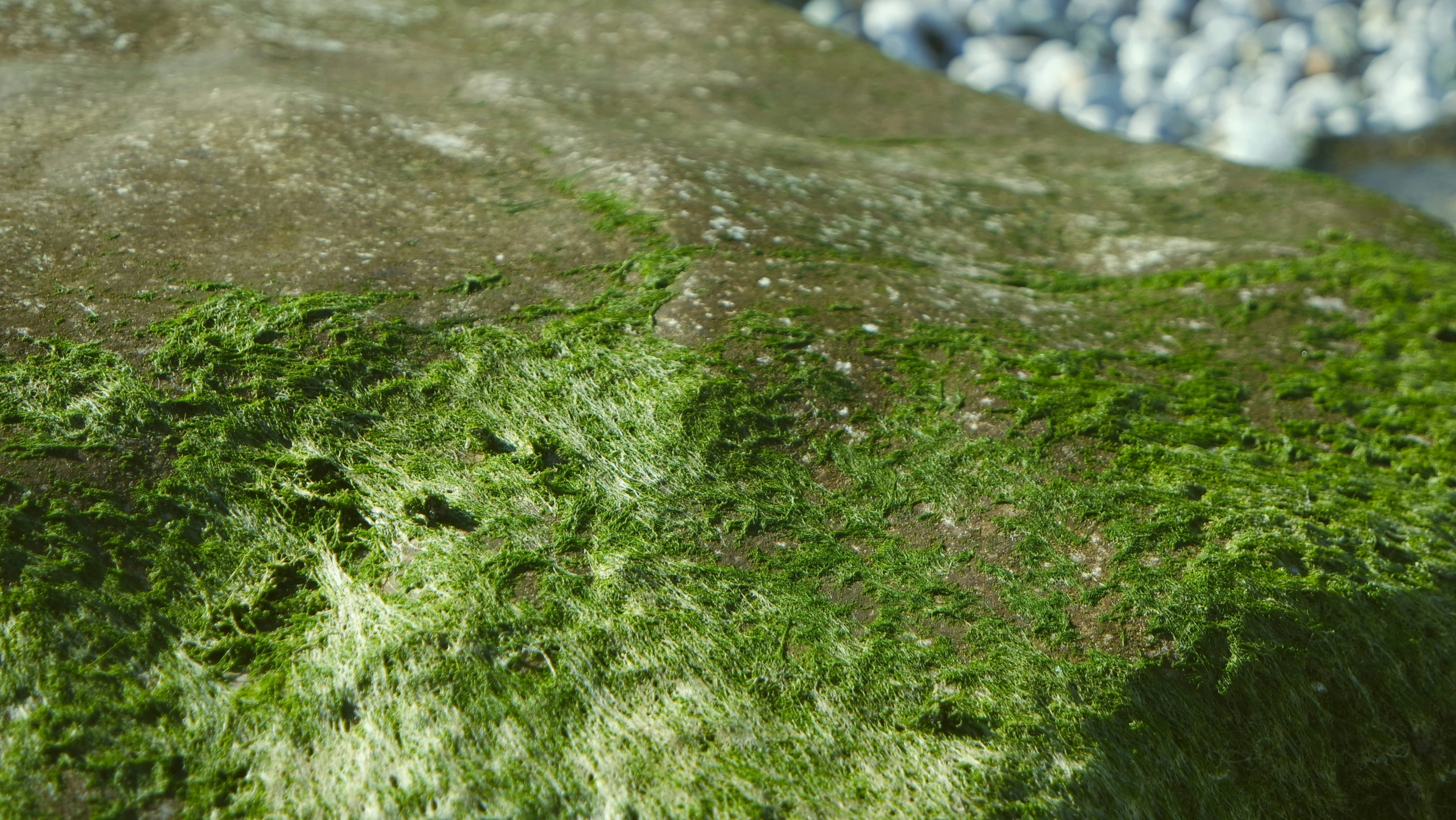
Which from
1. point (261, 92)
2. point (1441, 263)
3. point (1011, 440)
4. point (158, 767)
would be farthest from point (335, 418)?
point (1441, 263)

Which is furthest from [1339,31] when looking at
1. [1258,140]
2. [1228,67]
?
[1258,140]

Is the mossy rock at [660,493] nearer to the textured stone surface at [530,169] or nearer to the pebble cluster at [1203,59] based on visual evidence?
the textured stone surface at [530,169]

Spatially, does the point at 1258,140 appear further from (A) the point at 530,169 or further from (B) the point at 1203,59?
(A) the point at 530,169

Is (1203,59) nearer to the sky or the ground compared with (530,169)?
nearer to the sky

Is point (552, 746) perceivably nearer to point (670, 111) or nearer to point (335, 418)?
point (335, 418)

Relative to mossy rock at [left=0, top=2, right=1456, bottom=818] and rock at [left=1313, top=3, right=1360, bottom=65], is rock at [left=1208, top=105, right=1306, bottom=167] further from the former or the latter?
mossy rock at [left=0, top=2, right=1456, bottom=818]

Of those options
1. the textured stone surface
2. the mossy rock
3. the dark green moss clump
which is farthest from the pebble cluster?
the dark green moss clump
